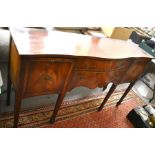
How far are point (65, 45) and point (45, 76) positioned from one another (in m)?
0.28

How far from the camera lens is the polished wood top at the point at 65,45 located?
47.5 inches

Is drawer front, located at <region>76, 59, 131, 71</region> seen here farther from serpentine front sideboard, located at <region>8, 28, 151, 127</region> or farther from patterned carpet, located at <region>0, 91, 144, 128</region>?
patterned carpet, located at <region>0, 91, 144, 128</region>

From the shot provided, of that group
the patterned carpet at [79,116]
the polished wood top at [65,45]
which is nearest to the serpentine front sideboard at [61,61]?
the polished wood top at [65,45]

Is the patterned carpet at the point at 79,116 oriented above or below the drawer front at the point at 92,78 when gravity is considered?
below

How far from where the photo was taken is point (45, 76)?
51.4 inches

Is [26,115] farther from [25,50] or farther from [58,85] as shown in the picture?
[25,50]

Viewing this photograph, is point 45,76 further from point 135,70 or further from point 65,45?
point 135,70

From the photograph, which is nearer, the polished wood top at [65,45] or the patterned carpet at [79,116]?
the polished wood top at [65,45]

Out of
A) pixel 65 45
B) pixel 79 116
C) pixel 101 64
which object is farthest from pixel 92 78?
pixel 79 116

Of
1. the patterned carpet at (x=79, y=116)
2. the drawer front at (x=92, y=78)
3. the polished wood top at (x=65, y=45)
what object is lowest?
the patterned carpet at (x=79, y=116)

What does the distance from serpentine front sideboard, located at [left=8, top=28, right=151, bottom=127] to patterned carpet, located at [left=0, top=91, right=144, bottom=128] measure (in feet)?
0.45

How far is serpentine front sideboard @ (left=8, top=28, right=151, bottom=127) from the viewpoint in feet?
3.91

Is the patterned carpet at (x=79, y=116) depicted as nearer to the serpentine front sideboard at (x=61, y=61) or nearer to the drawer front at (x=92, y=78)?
the serpentine front sideboard at (x=61, y=61)
